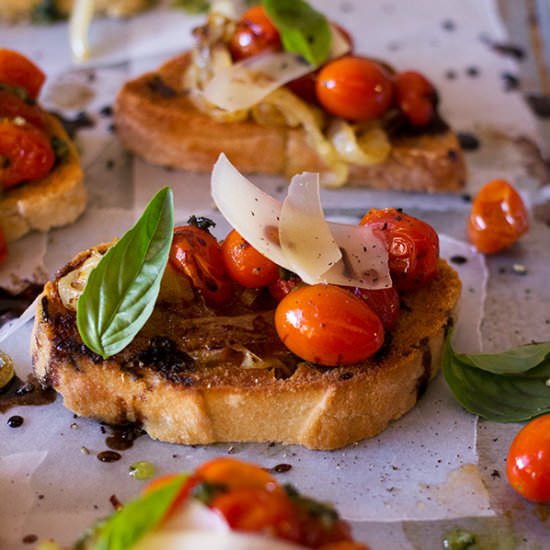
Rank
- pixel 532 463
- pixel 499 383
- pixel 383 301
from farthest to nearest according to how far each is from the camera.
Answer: pixel 499 383 → pixel 383 301 → pixel 532 463

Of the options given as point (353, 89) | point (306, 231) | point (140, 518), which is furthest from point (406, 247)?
point (140, 518)

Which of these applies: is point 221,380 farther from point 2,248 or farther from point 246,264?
point 2,248

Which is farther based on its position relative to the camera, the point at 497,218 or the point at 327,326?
the point at 497,218

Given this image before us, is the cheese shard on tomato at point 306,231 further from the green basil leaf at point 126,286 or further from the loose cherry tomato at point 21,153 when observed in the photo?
the loose cherry tomato at point 21,153

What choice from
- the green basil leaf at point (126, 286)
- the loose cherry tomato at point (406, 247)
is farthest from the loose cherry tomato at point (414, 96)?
the green basil leaf at point (126, 286)

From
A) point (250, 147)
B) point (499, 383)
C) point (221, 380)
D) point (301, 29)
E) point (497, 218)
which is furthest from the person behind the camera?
point (250, 147)

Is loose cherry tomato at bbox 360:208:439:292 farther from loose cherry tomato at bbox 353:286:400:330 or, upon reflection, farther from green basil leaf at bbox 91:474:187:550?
green basil leaf at bbox 91:474:187:550
